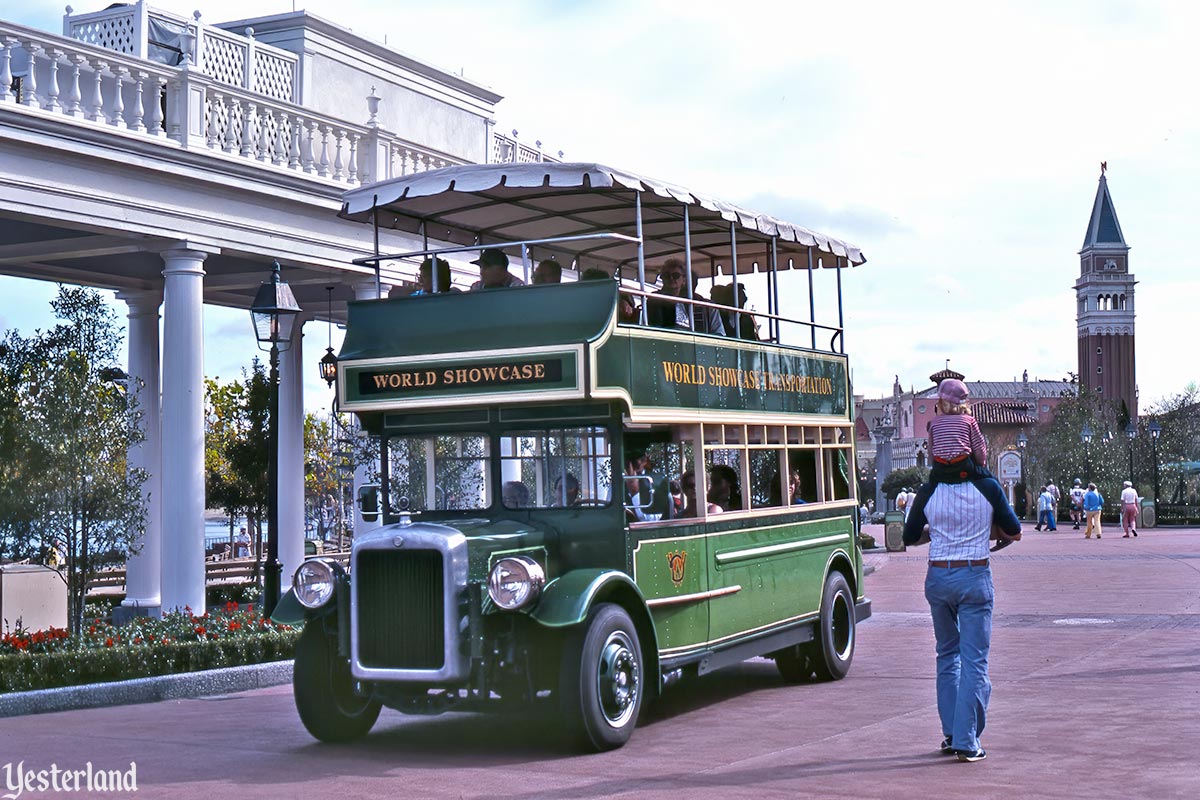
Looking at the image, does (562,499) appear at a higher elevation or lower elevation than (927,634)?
higher

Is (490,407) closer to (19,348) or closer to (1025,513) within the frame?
(19,348)

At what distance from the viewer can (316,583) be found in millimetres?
10961

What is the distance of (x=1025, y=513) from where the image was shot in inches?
3401

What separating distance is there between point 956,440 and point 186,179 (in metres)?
12.6

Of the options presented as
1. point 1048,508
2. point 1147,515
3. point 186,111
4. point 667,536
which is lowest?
point 1147,515

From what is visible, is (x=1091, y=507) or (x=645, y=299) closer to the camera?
(x=645, y=299)

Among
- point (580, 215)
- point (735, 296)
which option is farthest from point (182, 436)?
point (735, 296)

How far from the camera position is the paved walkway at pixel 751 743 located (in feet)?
29.6

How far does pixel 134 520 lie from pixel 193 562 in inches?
77.9

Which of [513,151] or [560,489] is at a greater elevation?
[513,151]

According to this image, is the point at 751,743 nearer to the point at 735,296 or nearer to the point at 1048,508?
the point at 735,296

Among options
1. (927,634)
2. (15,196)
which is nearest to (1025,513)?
(927,634)

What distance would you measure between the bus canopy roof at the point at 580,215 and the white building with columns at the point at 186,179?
5546 mm

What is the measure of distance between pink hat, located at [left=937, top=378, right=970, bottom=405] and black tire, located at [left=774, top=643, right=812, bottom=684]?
499cm
